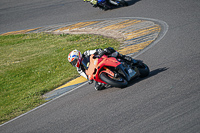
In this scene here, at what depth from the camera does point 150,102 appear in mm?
6137

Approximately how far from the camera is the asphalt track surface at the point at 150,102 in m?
5.36

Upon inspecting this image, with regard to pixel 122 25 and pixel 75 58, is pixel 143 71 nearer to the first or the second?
pixel 75 58

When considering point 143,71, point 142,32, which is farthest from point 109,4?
point 143,71

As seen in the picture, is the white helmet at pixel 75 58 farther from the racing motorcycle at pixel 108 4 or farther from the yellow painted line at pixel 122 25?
the racing motorcycle at pixel 108 4

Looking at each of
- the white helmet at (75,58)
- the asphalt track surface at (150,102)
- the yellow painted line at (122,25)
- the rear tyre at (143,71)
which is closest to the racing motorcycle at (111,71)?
the rear tyre at (143,71)

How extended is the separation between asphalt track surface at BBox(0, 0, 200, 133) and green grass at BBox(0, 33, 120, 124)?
1.31m

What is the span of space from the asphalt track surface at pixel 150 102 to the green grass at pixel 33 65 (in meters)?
1.31

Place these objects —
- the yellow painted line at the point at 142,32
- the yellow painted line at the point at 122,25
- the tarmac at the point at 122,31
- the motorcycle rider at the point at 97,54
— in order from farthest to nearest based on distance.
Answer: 1. the yellow painted line at the point at 122,25
2. the yellow painted line at the point at 142,32
3. the tarmac at the point at 122,31
4. the motorcycle rider at the point at 97,54

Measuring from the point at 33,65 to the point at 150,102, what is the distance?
26.7 ft

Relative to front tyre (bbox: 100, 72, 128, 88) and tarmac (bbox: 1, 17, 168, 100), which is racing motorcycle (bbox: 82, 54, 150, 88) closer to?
front tyre (bbox: 100, 72, 128, 88)

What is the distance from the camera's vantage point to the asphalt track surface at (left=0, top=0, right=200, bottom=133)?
536 centimetres

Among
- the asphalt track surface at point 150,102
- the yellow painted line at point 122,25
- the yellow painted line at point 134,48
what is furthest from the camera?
the yellow painted line at point 122,25

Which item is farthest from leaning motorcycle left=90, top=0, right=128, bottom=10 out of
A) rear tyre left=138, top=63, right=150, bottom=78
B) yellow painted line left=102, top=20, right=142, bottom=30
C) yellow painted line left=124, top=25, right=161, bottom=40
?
rear tyre left=138, top=63, right=150, bottom=78

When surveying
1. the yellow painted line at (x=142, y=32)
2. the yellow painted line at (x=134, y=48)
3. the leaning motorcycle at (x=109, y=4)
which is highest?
the leaning motorcycle at (x=109, y=4)
